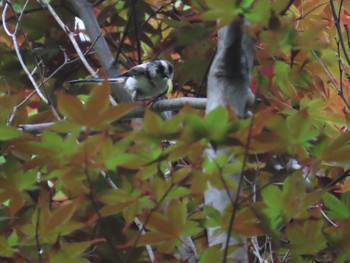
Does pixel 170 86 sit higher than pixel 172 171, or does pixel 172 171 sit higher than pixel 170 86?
pixel 172 171

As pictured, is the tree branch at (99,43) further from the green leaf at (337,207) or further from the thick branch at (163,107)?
the green leaf at (337,207)

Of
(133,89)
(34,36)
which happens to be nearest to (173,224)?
(34,36)

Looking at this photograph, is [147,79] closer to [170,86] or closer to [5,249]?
[170,86]

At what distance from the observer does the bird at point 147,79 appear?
2.14 meters

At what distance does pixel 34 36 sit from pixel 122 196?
50.6 inches

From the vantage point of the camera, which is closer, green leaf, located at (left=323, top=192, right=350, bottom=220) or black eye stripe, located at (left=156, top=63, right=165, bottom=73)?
green leaf, located at (left=323, top=192, right=350, bottom=220)

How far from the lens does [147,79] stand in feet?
8.26

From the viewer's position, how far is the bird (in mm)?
2142

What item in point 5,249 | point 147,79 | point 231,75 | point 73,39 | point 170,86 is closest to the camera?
point 5,249

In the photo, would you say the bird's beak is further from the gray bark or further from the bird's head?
the gray bark

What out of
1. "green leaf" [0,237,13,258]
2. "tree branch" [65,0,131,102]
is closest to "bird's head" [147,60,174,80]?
"tree branch" [65,0,131,102]

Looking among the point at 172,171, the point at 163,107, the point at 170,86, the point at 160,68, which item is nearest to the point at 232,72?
the point at 172,171

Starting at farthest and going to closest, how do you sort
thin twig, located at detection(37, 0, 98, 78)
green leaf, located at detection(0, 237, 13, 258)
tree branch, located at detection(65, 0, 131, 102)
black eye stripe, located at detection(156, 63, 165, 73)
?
black eye stripe, located at detection(156, 63, 165, 73) < tree branch, located at detection(65, 0, 131, 102) < thin twig, located at detection(37, 0, 98, 78) < green leaf, located at detection(0, 237, 13, 258)

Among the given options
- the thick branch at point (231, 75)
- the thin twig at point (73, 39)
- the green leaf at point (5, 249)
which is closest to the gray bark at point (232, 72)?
the thick branch at point (231, 75)
